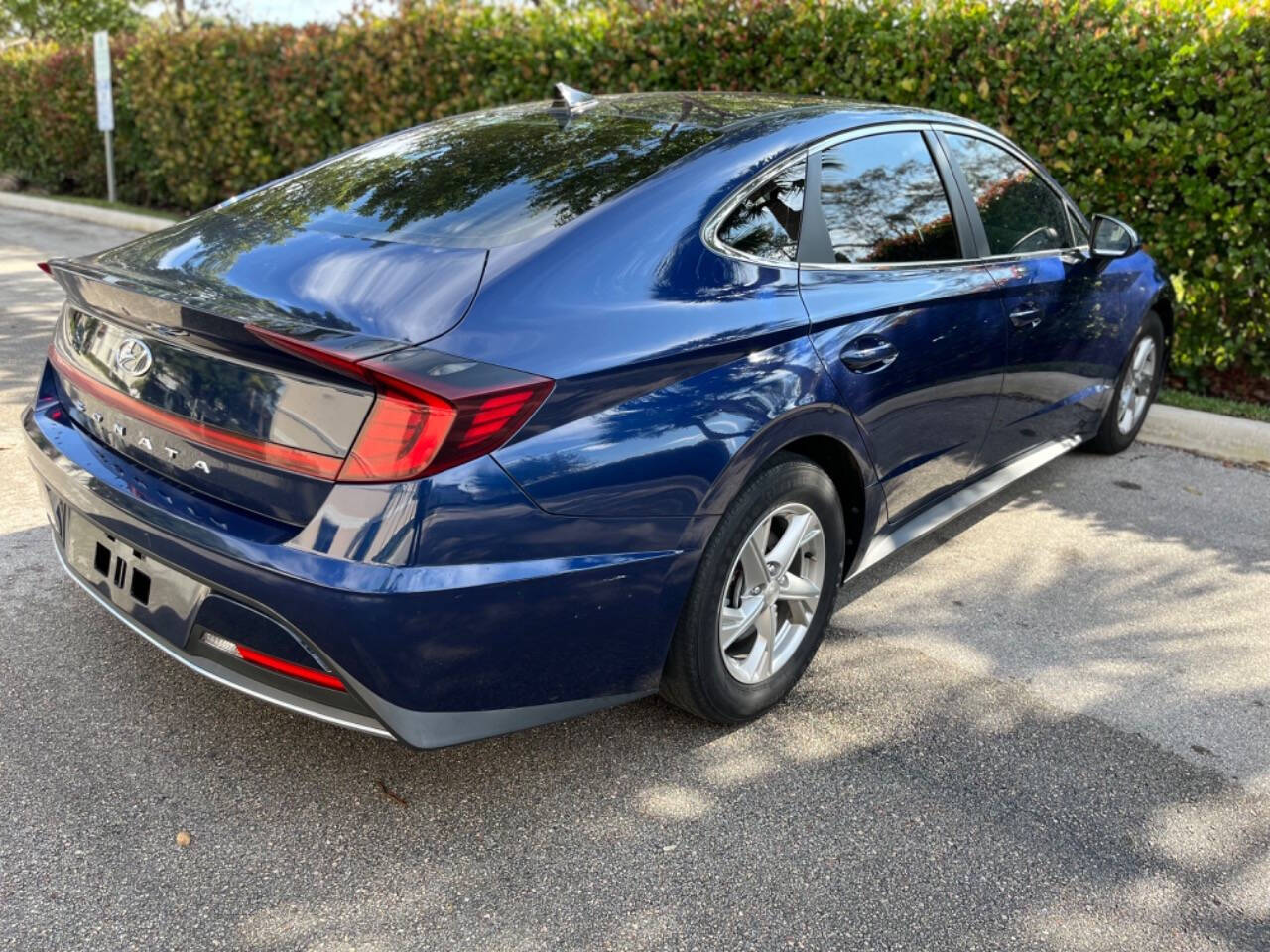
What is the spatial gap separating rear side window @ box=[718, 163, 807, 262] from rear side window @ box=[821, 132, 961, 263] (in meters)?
0.13

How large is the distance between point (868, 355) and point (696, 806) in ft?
4.25

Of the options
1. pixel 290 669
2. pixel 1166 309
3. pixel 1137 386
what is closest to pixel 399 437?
pixel 290 669

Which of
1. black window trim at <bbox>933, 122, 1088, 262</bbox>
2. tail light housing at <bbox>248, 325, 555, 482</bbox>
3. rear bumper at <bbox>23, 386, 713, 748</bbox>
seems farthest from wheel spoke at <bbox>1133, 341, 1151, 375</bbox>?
tail light housing at <bbox>248, 325, 555, 482</bbox>

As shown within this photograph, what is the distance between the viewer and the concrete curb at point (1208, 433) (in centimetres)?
569

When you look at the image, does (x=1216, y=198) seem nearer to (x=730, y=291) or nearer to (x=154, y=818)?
(x=730, y=291)

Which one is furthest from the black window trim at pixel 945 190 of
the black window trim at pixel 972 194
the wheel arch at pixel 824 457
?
the wheel arch at pixel 824 457

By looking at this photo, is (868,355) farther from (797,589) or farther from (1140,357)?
(1140,357)

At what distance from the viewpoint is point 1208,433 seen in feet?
19.1

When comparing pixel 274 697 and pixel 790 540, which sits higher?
pixel 790 540

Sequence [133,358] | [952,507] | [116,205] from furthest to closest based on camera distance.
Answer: [116,205] < [952,507] < [133,358]

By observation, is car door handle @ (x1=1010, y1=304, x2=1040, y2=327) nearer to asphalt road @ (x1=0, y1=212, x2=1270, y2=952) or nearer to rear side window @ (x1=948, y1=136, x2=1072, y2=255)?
rear side window @ (x1=948, y1=136, x2=1072, y2=255)

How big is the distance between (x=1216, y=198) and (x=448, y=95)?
6705mm

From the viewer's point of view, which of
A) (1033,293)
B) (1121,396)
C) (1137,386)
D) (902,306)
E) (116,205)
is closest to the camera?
(902,306)

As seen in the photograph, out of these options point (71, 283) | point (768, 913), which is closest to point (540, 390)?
point (768, 913)
